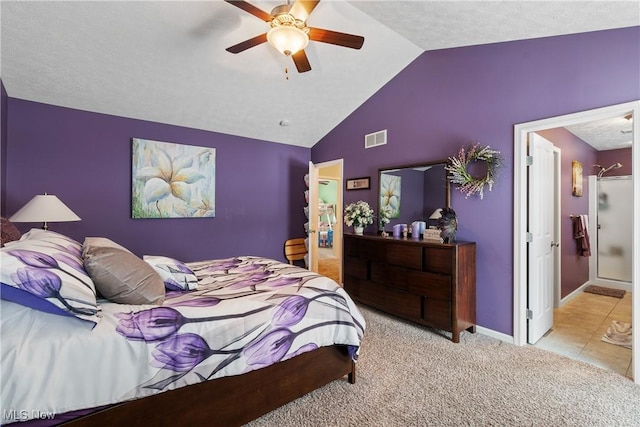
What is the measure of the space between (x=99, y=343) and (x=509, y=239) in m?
3.19

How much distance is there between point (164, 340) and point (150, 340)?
0.19 feet

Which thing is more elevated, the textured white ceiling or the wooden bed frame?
the textured white ceiling

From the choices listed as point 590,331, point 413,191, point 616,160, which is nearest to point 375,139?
point 413,191

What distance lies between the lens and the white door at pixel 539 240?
8.86ft

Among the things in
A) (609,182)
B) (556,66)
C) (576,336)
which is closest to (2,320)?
(556,66)

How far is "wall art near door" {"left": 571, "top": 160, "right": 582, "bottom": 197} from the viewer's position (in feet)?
13.3

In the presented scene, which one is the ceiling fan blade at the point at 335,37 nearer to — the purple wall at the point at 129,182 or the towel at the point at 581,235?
the purple wall at the point at 129,182

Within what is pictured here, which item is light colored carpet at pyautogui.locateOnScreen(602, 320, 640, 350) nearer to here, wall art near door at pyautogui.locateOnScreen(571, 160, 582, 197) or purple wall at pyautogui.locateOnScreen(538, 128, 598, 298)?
purple wall at pyautogui.locateOnScreen(538, 128, 598, 298)

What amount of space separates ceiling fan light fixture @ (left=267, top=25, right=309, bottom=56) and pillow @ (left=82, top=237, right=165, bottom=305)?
1.73m

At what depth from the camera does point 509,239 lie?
2760mm

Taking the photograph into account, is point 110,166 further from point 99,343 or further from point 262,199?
point 99,343

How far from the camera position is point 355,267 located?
145 inches

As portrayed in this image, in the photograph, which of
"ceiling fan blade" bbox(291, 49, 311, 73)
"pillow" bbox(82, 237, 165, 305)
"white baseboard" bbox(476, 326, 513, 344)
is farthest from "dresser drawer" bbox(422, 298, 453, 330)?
"ceiling fan blade" bbox(291, 49, 311, 73)

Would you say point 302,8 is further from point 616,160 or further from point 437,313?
point 616,160
